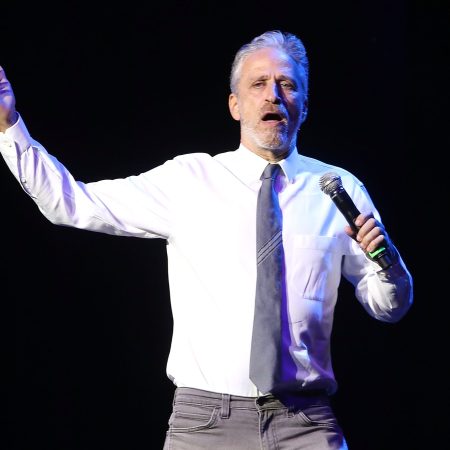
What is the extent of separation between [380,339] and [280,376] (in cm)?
142

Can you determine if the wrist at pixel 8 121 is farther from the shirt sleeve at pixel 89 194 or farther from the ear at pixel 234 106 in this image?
the ear at pixel 234 106

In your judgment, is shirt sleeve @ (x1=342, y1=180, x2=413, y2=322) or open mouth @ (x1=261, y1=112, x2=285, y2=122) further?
open mouth @ (x1=261, y1=112, x2=285, y2=122)

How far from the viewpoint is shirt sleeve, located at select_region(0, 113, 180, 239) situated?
1929mm

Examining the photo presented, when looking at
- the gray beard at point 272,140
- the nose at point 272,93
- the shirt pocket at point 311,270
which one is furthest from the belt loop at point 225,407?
the nose at point 272,93

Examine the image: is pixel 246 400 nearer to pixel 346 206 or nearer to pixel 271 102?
pixel 346 206

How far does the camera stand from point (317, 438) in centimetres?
180

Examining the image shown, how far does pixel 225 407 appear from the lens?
179 cm

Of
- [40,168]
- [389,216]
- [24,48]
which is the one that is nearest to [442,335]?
[389,216]

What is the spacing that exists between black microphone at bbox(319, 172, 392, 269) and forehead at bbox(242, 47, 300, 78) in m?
0.53

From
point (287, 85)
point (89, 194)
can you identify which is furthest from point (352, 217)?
point (89, 194)

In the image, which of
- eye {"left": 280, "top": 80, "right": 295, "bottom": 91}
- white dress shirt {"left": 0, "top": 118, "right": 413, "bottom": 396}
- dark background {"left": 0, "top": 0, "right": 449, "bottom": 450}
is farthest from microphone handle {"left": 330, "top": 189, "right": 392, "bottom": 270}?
dark background {"left": 0, "top": 0, "right": 449, "bottom": 450}

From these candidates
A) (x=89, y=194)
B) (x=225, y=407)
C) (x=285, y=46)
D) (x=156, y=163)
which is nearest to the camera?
(x=225, y=407)

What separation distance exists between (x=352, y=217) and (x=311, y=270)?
0.30m

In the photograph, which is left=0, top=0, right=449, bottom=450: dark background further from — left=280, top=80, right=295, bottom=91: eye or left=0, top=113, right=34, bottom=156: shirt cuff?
left=0, top=113, right=34, bottom=156: shirt cuff
